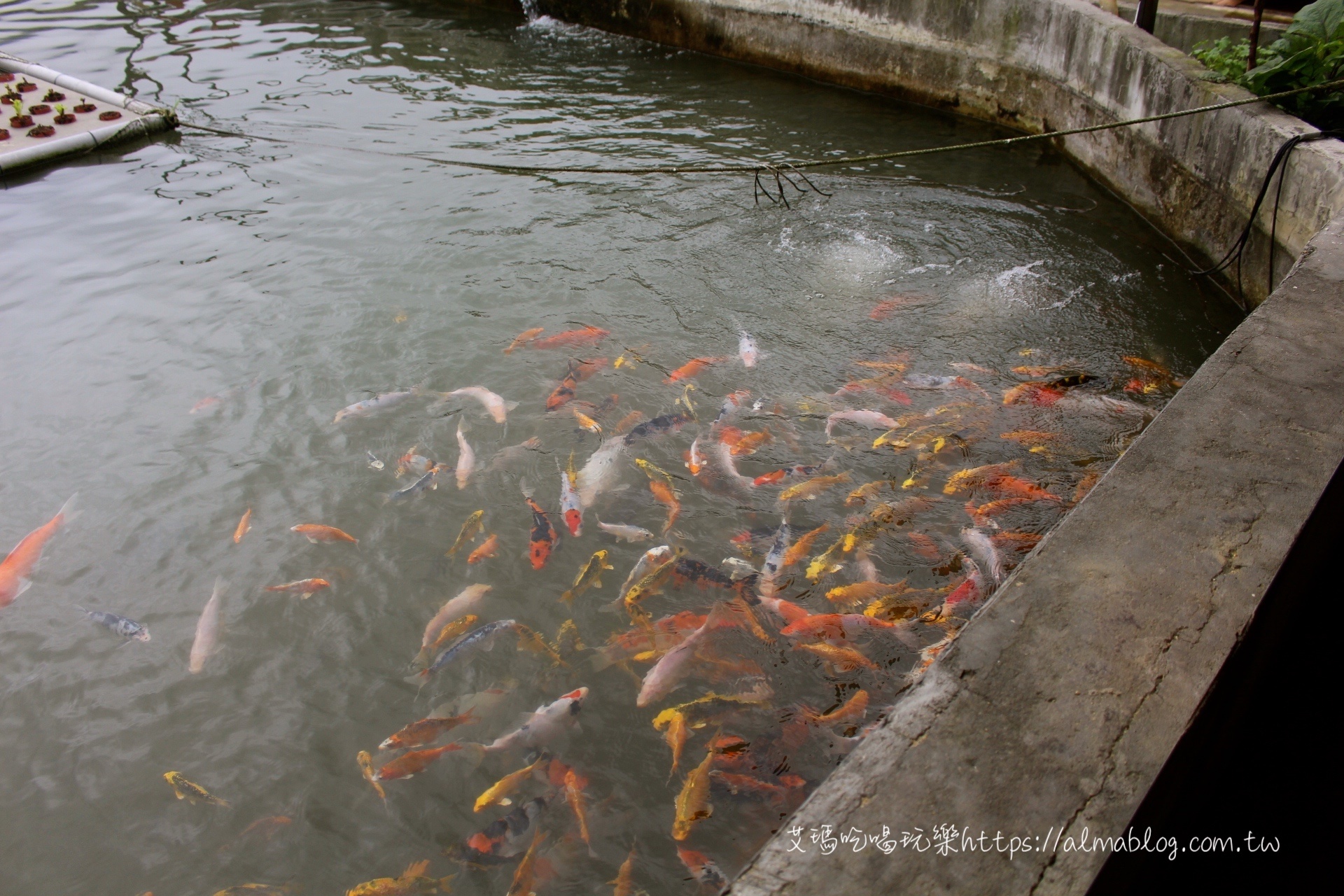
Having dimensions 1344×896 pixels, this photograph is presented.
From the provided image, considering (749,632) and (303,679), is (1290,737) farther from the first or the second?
(303,679)

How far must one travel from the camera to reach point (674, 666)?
407cm

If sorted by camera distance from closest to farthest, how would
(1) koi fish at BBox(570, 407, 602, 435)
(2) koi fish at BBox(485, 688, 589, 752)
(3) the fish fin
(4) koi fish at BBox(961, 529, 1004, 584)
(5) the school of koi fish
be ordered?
(5) the school of koi fish, (2) koi fish at BBox(485, 688, 589, 752), (4) koi fish at BBox(961, 529, 1004, 584), (3) the fish fin, (1) koi fish at BBox(570, 407, 602, 435)

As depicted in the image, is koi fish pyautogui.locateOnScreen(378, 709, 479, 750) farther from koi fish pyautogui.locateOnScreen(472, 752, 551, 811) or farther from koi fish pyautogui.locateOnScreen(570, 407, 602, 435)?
koi fish pyautogui.locateOnScreen(570, 407, 602, 435)

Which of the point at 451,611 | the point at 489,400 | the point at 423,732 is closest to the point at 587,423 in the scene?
the point at 489,400

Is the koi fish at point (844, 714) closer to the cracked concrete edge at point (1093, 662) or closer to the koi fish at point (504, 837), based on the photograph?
the cracked concrete edge at point (1093, 662)

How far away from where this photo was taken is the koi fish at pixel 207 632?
440cm

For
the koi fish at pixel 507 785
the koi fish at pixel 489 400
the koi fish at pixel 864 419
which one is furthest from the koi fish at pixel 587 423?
the koi fish at pixel 507 785

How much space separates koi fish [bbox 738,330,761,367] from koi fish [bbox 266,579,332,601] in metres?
3.35

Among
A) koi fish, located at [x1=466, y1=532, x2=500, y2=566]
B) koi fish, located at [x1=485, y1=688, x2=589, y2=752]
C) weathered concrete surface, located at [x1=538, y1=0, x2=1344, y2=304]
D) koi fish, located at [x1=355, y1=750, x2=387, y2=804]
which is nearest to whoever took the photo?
koi fish, located at [x1=355, y1=750, x2=387, y2=804]

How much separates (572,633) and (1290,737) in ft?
10.6

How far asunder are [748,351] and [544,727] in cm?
355

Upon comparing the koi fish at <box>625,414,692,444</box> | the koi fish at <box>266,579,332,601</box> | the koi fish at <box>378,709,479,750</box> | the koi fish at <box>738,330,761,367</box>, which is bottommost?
the koi fish at <box>378,709,479,750</box>

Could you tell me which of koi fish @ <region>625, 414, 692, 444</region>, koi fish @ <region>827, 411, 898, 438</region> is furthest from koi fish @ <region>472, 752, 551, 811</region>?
koi fish @ <region>827, 411, 898, 438</region>

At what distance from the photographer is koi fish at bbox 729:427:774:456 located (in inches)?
216
